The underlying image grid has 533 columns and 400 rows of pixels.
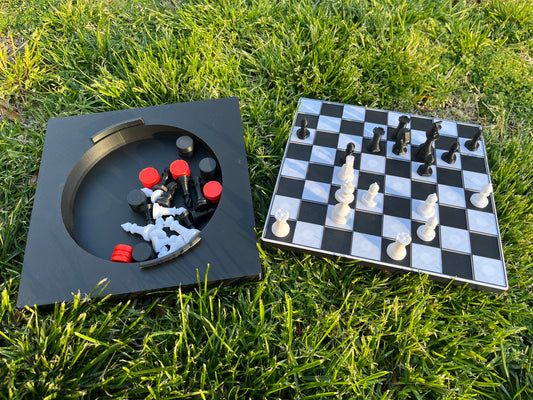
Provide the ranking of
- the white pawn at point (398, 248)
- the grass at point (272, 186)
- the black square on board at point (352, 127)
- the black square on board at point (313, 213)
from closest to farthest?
the grass at point (272, 186), the white pawn at point (398, 248), the black square on board at point (313, 213), the black square on board at point (352, 127)

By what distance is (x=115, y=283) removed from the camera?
1.47m

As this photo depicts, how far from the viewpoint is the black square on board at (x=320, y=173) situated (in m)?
1.84

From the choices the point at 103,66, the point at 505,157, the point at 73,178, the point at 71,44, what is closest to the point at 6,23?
→ the point at 71,44

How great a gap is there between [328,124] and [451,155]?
66cm

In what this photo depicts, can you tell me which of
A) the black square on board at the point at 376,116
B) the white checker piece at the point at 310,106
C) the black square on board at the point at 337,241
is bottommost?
the black square on board at the point at 337,241

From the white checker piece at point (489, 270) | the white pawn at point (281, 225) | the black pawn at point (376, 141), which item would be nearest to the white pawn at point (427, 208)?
the white checker piece at point (489, 270)

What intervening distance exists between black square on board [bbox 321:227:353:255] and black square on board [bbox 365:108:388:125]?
2.51ft

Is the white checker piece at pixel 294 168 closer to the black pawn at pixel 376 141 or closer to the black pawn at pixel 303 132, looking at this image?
the black pawn at pixel 303 132

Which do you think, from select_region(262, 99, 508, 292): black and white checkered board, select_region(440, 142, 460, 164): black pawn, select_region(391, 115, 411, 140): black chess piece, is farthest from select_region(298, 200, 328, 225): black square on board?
select_region(440, 142, 460, 164): black pawn

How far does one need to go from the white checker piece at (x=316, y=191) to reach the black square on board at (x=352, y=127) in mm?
395

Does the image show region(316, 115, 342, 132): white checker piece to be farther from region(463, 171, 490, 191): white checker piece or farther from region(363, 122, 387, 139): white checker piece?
region(463, 171, 490, 191): white checker piece

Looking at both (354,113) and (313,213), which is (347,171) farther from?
(354,113)

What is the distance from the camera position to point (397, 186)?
1.82m

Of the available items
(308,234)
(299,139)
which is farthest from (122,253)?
(299,139)
